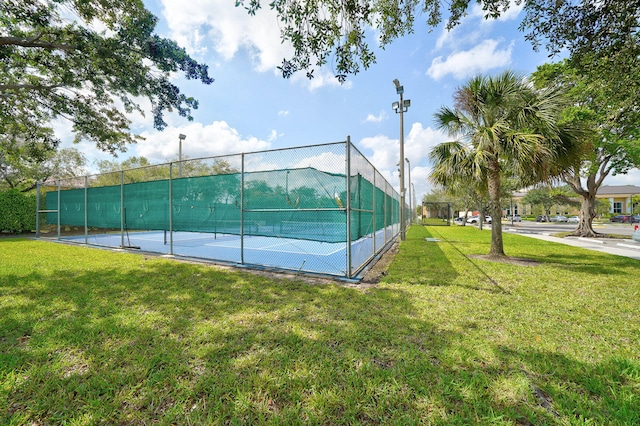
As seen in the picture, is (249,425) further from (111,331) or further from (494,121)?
(494,121)

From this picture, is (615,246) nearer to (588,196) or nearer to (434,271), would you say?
(588,196)

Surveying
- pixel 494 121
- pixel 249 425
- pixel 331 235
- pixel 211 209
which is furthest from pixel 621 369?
pixel 211 209

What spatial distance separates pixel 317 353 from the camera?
2.37m

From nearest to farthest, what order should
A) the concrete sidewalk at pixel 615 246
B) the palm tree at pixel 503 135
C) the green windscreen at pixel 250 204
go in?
the green windscreen at pixel 250 204, the palm tree at pixel 503 135, the concrete sidewalk at pixel 615 246

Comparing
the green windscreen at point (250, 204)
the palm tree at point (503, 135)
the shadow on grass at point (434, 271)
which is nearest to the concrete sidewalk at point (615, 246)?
the palm tree at point (503, 135)

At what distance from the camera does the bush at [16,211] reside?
46.1 ft

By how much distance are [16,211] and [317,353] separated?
831 inches

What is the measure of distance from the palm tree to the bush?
2178 centimetres

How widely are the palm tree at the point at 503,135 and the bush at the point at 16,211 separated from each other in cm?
2178

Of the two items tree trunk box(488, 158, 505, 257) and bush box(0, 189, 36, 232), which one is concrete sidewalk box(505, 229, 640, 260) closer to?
tree trunk box(488, 158, 505, 257)

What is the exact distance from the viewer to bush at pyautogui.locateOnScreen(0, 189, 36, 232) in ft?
46.1

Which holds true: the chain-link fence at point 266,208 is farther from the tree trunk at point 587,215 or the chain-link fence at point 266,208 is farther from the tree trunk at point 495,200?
the tree trunk at point 587,215

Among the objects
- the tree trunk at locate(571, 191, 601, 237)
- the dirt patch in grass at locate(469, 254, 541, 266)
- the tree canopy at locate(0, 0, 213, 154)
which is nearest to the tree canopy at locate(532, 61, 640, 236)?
the tree trunk at locate(571, 191, 601, 237)

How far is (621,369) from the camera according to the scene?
6.97 ft
